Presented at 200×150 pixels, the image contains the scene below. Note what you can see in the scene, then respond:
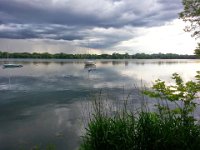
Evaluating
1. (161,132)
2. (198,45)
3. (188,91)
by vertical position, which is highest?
(198,45)

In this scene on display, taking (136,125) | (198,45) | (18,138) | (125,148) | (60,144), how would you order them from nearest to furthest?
(125,148) → (136,125) → (60,144) → (18,138) → (198,45)

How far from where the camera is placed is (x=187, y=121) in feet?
23.1

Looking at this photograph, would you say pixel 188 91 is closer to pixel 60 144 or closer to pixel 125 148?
pixel 125 148

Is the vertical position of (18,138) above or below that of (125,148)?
below

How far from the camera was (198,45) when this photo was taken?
16.7m

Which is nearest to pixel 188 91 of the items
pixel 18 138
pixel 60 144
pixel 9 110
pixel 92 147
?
pixel 92 147

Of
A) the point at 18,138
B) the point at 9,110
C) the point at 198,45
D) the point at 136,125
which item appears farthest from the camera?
the point at 9,110

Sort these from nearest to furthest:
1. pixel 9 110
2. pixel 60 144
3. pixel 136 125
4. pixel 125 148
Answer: pixel 125 148 → pixel 136 125 → pixel 60 144 → pixel 9 110

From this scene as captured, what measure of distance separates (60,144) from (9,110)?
33.7 ft

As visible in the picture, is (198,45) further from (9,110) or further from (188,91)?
(9,110)

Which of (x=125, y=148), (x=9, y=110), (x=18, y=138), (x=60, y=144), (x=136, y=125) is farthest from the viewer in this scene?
(x=9, y=110)

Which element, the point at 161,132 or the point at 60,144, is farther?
the point at 60,144

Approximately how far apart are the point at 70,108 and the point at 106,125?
14399 mm

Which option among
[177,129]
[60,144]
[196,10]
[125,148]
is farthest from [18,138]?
[196,10]
